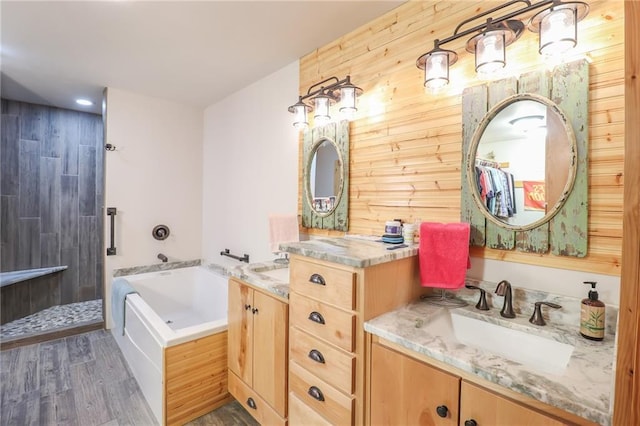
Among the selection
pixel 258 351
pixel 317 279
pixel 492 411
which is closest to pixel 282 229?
pixel 258 351

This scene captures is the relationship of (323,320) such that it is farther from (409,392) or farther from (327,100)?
(327,100)

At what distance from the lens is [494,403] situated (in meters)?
0.88

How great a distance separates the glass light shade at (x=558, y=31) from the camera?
1.12 meters

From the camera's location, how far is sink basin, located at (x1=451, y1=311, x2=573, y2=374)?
1080mm

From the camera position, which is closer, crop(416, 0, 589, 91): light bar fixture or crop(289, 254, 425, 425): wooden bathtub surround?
crop(416, 0, 589, 91): light bar fixture

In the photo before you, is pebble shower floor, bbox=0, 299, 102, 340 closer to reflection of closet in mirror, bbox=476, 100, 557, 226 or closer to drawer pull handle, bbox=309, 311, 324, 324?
drawer pull handle, bbox=309, 311, 324, 324

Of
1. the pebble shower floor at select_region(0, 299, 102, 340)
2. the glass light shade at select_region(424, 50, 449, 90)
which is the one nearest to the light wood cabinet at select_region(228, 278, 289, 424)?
the glass light shade at select_region(424, 50, 449, 90)

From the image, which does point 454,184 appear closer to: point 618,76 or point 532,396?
point 618,76

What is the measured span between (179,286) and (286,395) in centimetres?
232

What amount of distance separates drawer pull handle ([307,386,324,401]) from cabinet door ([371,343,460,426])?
10.7 inches

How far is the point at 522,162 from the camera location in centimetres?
133

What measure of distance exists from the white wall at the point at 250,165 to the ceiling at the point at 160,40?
22 centimetres

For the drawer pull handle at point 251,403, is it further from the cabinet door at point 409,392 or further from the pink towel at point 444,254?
the pink towel at point 444,254

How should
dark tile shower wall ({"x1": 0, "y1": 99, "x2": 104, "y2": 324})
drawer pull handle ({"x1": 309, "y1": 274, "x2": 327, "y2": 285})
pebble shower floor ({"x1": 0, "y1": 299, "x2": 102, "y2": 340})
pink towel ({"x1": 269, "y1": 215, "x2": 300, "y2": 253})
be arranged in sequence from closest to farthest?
drawer pull handle ({"x1": 309, "y1": 274, "x2": 327, "y2": 285}) → pink towel ({"x1": 269, "y1": 215, "x2": 300, "y2": 253}) → pebble shower floor ({"x1": 0, "y1": 299, "x2": 102, "y2": 340}) → dark tile shower wall ({"x1": 0, "y1": 99, "x2": 104, "y2": 324})
